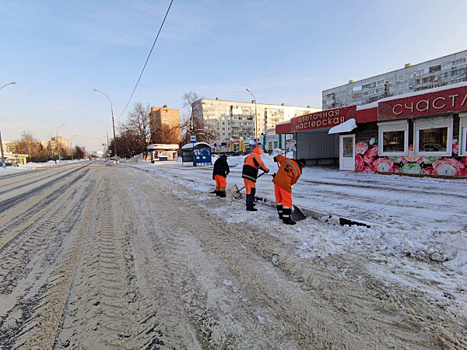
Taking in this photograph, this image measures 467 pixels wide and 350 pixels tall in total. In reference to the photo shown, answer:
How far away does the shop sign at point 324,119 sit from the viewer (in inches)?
562

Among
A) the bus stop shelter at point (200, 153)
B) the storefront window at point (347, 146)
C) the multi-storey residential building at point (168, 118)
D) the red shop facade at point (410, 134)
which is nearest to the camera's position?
the red shop facade at point (410, 134)

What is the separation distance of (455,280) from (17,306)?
4953 millimetres

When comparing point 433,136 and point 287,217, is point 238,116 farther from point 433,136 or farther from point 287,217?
point 287,217

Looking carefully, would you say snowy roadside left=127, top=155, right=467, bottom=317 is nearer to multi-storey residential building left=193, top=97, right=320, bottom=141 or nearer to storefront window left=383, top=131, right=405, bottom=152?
storefront window left=383, top=131, right=405, bottom=152

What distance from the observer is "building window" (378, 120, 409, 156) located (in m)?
11.8

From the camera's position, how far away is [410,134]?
11672mm

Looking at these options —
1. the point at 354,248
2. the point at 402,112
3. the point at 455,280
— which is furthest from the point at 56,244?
the point at 402,112

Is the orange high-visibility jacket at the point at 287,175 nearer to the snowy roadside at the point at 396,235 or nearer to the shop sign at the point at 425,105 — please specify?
the snowy roadside at the point at 396,235

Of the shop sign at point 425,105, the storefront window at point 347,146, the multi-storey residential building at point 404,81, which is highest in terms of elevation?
the multi-storey residential building at point 404,81

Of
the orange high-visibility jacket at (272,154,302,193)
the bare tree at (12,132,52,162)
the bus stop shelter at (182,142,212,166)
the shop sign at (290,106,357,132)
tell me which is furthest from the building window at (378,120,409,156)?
the bare tree at (12,132,52,162)

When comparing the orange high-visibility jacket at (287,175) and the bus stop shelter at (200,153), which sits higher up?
the bus stop shelter at (200,153)

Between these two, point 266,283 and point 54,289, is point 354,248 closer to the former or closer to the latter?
point 266,283

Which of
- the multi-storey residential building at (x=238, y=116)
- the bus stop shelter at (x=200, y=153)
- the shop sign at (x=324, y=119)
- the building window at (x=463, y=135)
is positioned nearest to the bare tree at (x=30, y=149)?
the multi-storey residential building at (x=238, y=116)

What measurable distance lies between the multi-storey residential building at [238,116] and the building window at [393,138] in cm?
7785
